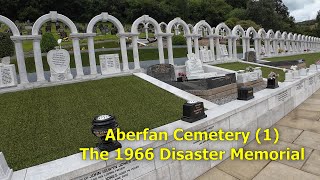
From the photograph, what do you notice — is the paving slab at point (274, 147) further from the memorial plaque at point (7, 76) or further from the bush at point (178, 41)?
the bush at point (178, 41)

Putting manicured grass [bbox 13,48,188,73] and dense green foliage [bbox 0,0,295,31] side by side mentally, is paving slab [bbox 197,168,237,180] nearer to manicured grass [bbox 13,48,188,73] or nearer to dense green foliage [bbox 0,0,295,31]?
manicured grass [bbox 13,48,188,73]

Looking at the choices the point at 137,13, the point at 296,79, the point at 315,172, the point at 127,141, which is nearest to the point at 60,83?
the point at 127,141

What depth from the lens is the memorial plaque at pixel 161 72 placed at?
42.0ft

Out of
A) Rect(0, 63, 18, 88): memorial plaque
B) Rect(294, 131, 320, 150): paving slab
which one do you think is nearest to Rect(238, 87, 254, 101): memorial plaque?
Rect(294, 131, 320, 150): paving slab

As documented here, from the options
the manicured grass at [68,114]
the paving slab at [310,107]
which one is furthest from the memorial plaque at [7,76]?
the paving slab at [310,107]

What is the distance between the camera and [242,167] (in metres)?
5.11

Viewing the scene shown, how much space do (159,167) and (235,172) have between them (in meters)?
1.85

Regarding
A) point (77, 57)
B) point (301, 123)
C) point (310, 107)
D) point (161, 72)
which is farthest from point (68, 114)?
point (310, 107)

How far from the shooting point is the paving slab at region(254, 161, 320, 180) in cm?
455

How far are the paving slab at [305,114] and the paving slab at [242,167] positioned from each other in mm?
4299

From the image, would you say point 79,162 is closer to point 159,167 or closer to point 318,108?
point 159,167

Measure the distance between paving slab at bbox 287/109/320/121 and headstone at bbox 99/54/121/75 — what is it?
348 inches

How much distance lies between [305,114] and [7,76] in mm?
12463

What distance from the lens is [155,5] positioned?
234 ft
